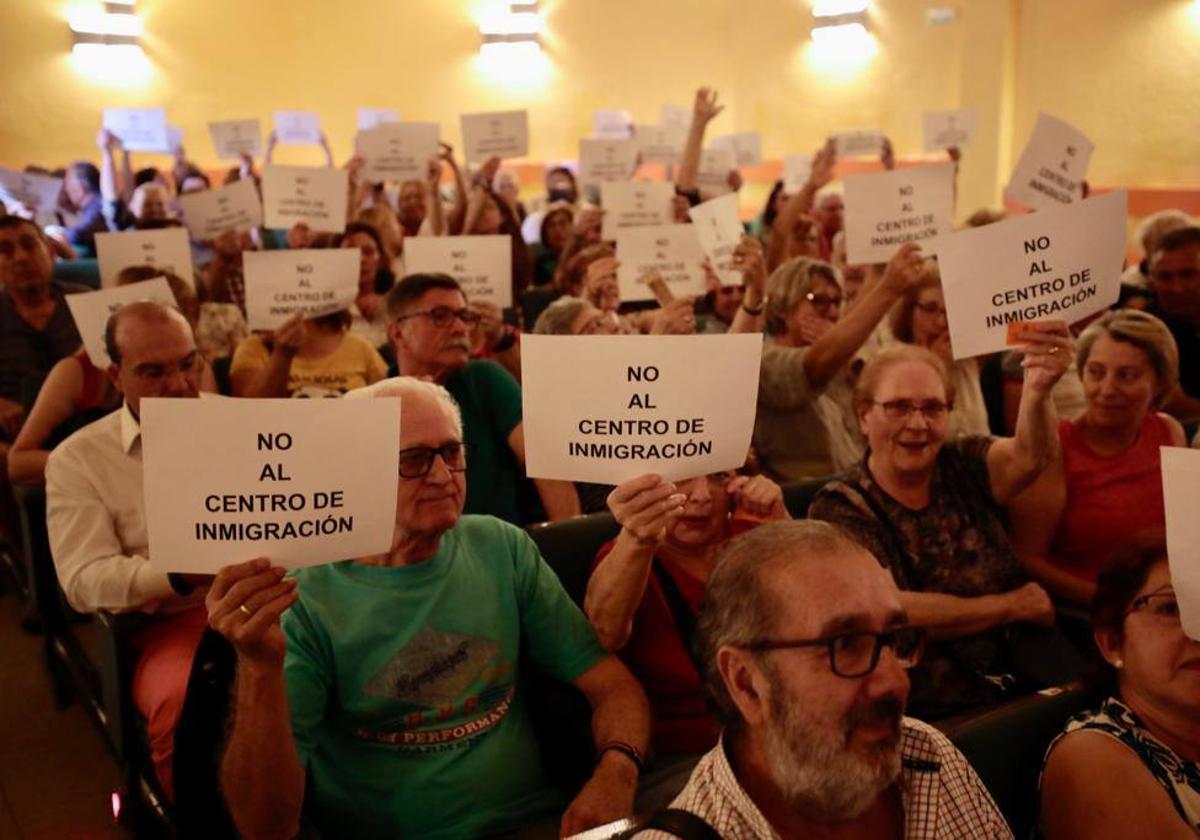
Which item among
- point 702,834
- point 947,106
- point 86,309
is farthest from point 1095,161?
point 702,834

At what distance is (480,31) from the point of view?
36.6 ft

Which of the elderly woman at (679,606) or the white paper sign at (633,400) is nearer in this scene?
the white paper sign at (633,400)

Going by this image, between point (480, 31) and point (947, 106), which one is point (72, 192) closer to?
point (480, 31)

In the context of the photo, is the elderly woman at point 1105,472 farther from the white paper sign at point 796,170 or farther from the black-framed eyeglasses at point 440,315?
the white paper sign at point 796,170

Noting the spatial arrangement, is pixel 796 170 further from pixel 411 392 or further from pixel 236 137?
pixel 411 392

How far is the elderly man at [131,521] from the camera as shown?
233 centimetres

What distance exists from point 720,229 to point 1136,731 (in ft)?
9.53

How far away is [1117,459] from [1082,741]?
1.57 meters

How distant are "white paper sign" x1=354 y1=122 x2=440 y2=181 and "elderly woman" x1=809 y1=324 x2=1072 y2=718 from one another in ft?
14.9

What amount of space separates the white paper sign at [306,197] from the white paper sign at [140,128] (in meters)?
3.87

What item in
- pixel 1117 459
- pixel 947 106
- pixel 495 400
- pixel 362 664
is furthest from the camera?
pixel 947 106

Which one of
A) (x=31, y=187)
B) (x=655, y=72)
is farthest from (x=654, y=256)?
(x=655, y=72)

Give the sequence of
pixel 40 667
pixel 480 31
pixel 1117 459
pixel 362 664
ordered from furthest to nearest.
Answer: pixel 480 31 < pixel 40 667 < pixel 1117 459 < pixel 362 664

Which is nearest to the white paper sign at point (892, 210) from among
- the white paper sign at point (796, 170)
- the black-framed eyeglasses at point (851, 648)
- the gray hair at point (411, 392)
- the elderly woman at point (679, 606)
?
the elderly woman at point (679, 606)
